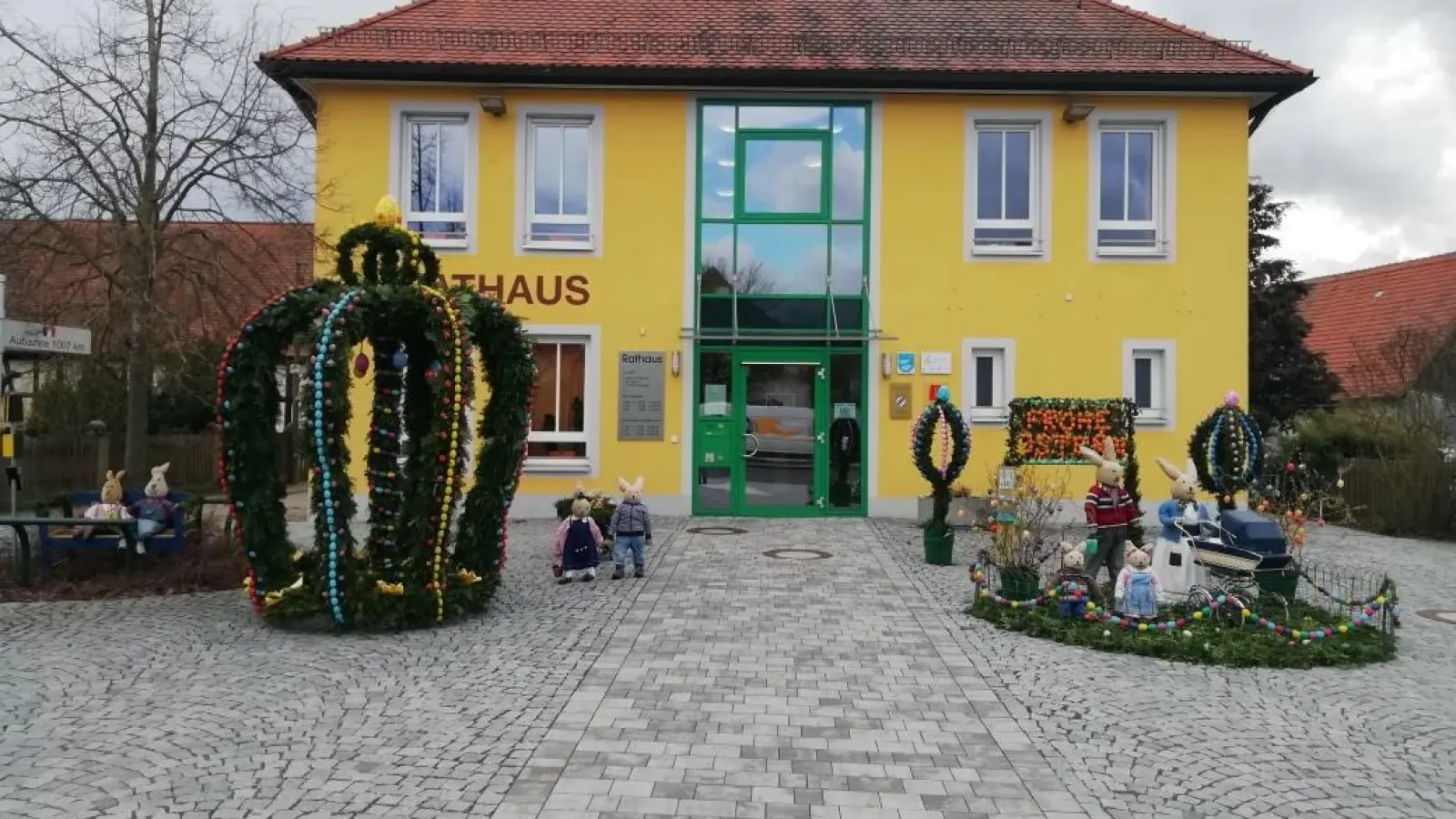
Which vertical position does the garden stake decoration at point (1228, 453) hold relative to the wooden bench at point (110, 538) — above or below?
above

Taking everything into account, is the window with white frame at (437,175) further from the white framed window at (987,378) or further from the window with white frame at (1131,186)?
the window with white frame at (1131,186)

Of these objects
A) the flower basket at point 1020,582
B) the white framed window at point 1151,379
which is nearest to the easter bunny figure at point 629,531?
the flower basket at point 1020,582

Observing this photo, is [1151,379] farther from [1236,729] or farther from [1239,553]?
[1236,729]

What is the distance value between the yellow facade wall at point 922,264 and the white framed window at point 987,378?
13 cm

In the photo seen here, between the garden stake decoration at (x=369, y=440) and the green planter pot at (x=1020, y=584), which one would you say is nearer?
the garden stake decoration at (x=369, y=440)

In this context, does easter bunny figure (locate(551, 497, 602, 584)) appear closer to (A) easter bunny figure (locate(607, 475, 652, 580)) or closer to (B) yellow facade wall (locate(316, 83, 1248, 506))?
(A) easter bunny figure (locate(607, 475, 652, 580))

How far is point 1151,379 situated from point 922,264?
13.1 feet

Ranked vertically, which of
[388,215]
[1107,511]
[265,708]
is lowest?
[265,708]

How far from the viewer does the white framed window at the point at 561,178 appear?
15500 mm

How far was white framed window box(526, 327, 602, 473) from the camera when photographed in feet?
50.5

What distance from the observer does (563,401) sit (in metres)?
15.5

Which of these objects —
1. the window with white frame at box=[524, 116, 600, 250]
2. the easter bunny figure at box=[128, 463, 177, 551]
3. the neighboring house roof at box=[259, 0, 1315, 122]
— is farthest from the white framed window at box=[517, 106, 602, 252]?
the easter bunny figure at box=[128, 463, 177, 551]

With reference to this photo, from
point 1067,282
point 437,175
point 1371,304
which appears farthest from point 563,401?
point 1371,304

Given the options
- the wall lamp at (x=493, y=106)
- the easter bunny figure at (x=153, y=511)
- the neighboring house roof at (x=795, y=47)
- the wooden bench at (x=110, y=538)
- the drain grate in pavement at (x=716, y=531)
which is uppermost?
the neighboring house roof at (x=795, y=47)
